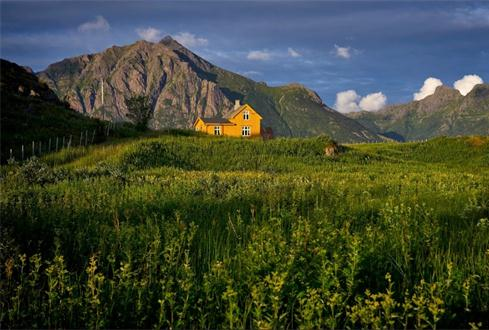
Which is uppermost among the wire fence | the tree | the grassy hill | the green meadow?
the tree

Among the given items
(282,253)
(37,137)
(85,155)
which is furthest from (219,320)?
(37,137)

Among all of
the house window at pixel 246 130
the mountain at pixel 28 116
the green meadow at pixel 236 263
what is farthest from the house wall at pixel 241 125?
the green meadow at pixel 236 263

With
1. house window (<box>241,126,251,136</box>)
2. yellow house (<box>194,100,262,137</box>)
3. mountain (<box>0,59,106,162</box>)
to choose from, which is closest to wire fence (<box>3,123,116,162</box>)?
mountain (<box>0,59,106,162</box>)

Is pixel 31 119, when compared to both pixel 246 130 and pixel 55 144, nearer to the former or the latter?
pixel 55 144

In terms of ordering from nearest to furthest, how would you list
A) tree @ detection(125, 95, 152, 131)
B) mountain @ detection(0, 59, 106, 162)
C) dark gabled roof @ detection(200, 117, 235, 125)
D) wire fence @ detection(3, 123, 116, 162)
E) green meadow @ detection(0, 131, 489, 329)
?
green meadow @ detection(0, 131, 489, 329), wire fence @ detection(3, 123, 116, 162), mountain @ detection(0, 59, 106, 162), tree @ detection(125, 95, 152, 131), dark gabled roof @ detection(200, 117, 235, 125)

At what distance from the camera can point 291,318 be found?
5.47 meters

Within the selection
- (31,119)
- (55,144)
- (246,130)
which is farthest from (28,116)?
(246,130)

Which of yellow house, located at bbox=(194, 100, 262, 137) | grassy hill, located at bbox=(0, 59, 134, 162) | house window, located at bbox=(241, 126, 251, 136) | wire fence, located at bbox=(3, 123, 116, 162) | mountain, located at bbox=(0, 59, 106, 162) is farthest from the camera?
house window, located at bbox=(241, 126, 251, 136)

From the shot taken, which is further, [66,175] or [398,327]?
[66,175]

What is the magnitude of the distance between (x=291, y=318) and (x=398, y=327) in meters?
1.26

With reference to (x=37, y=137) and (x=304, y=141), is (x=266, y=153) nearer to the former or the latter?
(x=304, y=141)

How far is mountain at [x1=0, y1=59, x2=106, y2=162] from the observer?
39.4 meters

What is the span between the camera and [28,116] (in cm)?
4472

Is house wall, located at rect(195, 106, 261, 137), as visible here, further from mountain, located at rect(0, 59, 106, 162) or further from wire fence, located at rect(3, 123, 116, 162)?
wire fence, located at rect(3, 123, 116, 162)
